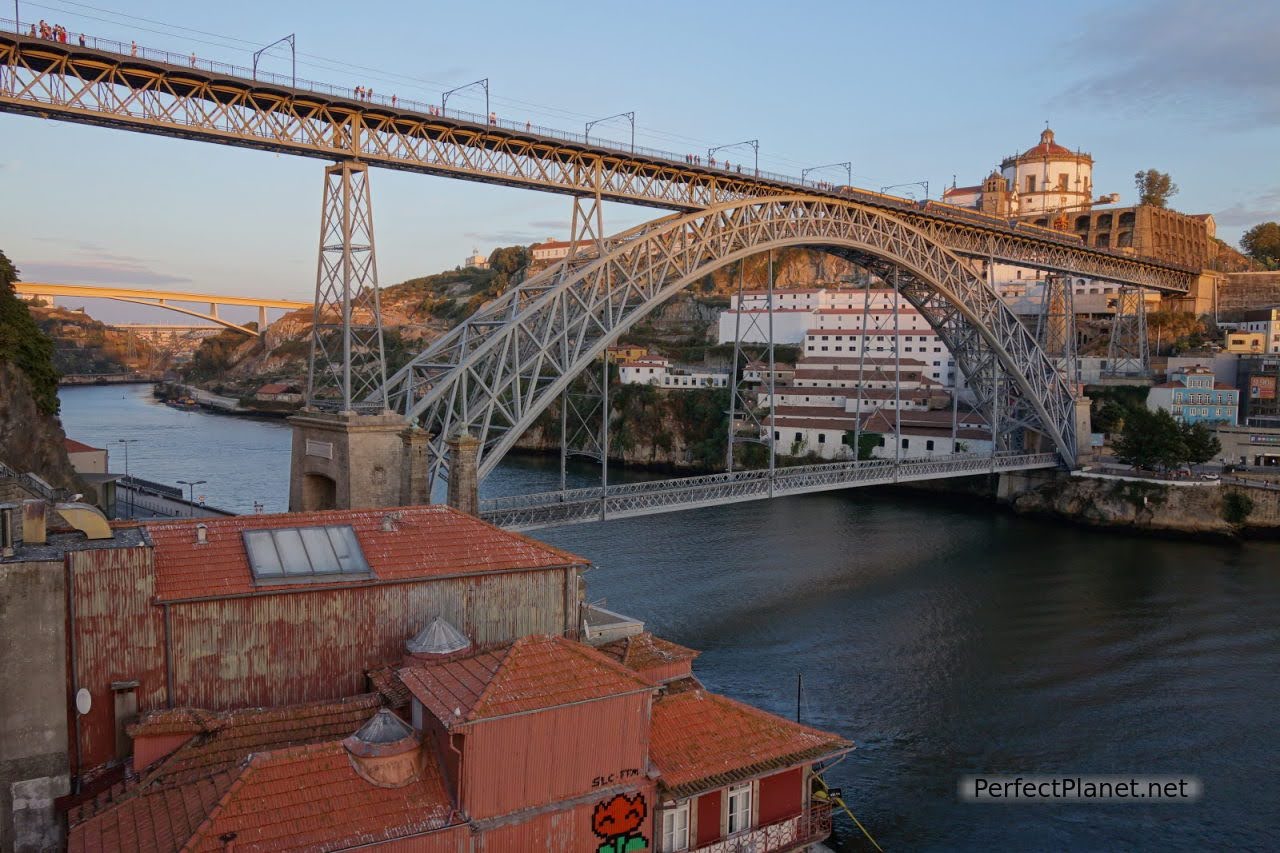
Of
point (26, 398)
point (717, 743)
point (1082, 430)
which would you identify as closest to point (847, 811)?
point (717, 743)

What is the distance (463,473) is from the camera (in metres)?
17.4

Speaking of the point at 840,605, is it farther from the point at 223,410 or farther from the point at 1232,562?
the point at 223,410

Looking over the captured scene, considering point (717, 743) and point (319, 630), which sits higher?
point (319, 630)

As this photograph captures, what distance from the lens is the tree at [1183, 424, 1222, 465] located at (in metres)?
37.3

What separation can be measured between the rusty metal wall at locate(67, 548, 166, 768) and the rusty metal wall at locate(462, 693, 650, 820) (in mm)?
3846

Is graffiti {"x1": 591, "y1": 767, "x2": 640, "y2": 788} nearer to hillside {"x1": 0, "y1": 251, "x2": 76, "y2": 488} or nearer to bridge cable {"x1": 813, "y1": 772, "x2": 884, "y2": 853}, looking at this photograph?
bridge cable {"x1": 813, "y1": 772, "x2": 884, "y2": 853}

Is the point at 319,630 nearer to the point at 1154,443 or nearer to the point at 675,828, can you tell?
the point at 675,828

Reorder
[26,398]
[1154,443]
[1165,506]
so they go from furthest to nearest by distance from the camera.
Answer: [1154,443] → [1165,506] → [26,398]

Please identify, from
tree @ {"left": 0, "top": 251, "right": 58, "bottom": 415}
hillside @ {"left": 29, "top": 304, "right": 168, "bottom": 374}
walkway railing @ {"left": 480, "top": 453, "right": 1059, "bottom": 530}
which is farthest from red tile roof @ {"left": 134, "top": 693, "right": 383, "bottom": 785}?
hillside @ {"left": 29, "top": 304, "right": 168, "bottom": 374}

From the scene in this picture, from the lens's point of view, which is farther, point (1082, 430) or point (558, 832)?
point (1082, 430)

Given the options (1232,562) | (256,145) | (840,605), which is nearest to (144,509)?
(256,145)

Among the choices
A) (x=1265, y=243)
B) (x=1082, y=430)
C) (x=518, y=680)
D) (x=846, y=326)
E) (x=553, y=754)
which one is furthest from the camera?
(x=1265, y=243)

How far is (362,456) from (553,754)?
957 centimetres

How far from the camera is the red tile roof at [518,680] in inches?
352
